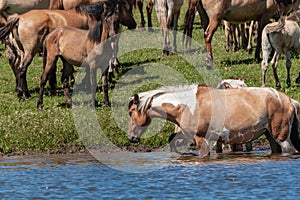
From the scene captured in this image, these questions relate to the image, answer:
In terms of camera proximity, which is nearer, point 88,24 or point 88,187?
point 88,187

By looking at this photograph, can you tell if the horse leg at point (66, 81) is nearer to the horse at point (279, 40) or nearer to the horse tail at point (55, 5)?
the horse at point (279, 40)

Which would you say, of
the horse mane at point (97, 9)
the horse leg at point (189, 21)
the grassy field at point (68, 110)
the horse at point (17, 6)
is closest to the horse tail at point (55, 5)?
the horse at point (17, 6)

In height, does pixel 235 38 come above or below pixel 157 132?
above

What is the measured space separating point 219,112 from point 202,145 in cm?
52

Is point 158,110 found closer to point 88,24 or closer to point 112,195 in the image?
point 112,195

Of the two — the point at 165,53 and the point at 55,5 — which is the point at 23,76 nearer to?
the point at 55,5

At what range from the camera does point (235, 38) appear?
25.1 metres

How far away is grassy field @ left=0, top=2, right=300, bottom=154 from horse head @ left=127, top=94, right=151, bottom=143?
5.74ft

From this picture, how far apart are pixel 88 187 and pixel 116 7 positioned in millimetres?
8052

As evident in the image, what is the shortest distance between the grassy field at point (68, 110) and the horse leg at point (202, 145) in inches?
78.8

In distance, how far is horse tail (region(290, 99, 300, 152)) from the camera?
13.4 m

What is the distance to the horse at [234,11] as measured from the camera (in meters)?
22.0

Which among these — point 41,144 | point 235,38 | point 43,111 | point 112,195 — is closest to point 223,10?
point 235,38

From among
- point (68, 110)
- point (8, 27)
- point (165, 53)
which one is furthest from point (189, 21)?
point (68, 110)
